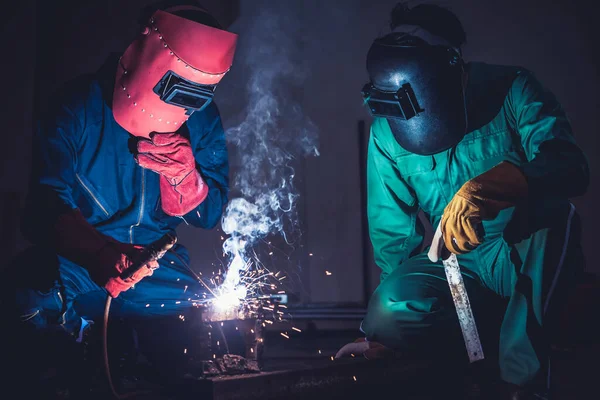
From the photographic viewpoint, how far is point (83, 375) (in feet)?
6.86

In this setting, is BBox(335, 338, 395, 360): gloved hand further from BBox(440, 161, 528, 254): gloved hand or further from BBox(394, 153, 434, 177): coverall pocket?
BBox(394, 153, 434, 177): coverall pocket

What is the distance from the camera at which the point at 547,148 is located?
2.06 m

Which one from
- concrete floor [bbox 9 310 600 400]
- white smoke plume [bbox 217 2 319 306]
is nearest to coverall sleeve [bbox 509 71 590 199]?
concrete floor [bbox 9 310 600 400]

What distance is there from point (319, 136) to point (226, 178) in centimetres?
170

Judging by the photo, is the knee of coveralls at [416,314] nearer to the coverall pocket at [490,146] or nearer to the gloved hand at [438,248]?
the gloved hand at [438,248]

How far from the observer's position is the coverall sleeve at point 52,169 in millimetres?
2203

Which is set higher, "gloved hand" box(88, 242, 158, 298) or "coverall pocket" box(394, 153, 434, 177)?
"coverall pocket" box(394, 153, 434, 177)

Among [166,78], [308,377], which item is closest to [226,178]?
[166,78]

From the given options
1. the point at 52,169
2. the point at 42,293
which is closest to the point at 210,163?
the point at 52,169

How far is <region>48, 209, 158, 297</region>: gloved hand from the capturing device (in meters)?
2.12

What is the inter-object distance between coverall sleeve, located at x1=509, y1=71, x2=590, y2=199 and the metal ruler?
504 millimetres

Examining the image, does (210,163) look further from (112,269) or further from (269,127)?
(269,127)

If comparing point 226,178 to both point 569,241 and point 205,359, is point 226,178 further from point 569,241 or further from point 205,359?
point 569,241

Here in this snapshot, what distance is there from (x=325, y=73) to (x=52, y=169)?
2.71 metres
